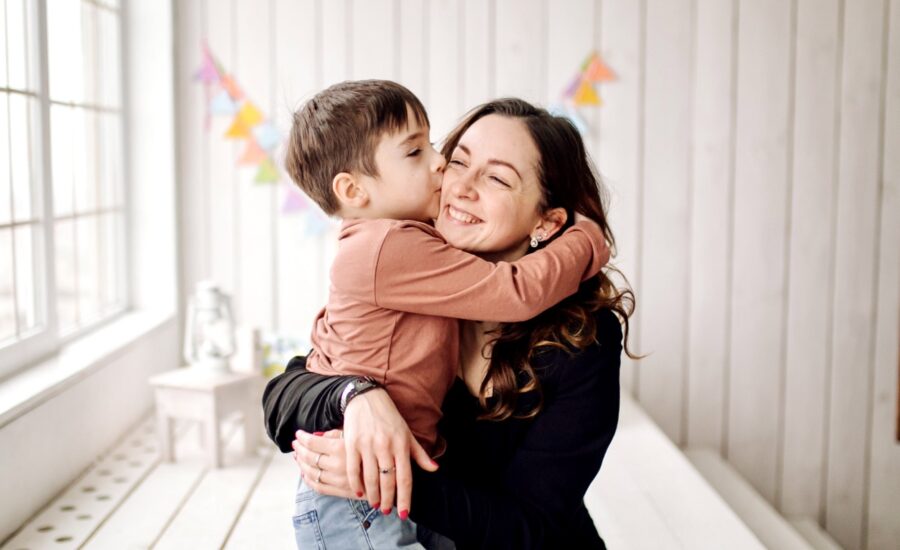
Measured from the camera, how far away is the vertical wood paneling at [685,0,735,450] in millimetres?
3314

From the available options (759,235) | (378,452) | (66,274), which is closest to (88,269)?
(66,274)

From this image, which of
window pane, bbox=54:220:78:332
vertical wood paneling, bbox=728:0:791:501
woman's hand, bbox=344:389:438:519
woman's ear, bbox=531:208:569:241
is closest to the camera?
woman's hand, bbox=344:389:438:519

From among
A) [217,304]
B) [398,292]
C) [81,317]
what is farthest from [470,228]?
[81,317]

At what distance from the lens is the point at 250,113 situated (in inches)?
136

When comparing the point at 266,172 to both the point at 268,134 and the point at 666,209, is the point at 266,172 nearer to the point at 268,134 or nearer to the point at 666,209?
the point at 268,134

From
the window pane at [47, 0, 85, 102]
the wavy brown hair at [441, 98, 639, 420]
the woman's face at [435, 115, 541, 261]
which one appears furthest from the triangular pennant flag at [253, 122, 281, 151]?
the woman's face at [435, 115, 541, 261]

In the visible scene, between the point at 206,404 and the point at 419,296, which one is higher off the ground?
the point at 419,296

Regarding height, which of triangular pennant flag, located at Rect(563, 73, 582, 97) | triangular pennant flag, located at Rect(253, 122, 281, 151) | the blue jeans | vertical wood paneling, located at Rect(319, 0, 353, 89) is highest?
vertical wood paneling, located at Rect(319, 0, 353, 89)

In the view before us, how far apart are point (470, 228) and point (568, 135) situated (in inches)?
10.0

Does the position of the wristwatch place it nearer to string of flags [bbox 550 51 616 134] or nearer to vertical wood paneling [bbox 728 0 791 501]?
string of flags [bbox 550 51 616 134]

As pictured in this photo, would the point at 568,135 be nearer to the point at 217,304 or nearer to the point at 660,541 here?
the point at 660,541

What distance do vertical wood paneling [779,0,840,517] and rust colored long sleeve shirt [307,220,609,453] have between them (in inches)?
84.4

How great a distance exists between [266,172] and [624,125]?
1380 mm

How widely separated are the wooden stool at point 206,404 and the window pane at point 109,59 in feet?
3.71
